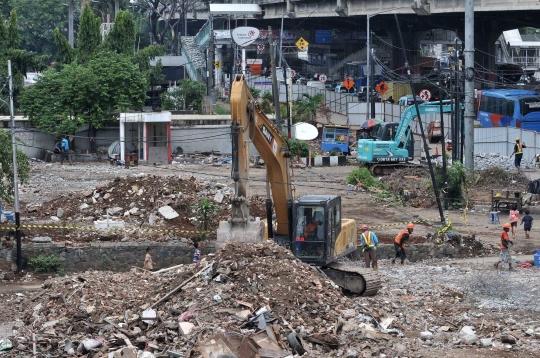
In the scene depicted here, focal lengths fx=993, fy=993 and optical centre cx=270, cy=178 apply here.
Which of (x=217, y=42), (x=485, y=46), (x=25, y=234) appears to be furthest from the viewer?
(x=217, y=42)

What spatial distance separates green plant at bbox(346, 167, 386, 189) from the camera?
127 ft

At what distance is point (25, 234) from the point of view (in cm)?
2852

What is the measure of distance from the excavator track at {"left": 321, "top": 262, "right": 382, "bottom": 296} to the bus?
104 feet

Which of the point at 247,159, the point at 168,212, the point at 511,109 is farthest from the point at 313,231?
the point at 511,109

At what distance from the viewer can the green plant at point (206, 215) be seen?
28.9m

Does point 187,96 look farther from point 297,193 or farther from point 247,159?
point 247,159

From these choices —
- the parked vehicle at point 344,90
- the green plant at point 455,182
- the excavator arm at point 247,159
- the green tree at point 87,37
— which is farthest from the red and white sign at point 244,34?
the excavator arm at point 247,159

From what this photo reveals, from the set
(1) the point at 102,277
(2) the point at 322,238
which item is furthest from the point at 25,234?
(2) the point at 322,238

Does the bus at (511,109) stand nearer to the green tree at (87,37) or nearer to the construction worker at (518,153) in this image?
the construction worker at (518,153)

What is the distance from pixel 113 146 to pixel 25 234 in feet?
63.0

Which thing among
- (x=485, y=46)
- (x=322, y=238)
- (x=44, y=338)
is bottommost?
(x=44, y=338)

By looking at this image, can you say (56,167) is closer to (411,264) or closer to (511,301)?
(411,264)

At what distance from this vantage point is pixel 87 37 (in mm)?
55719

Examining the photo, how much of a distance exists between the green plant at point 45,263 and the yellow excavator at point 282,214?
730cm
